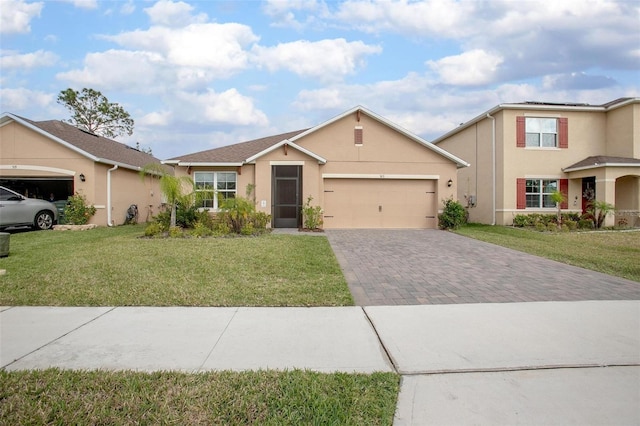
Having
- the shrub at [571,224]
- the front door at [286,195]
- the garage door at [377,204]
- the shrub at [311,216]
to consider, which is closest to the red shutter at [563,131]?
the shrub at [571,224]

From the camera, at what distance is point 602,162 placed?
1603cm

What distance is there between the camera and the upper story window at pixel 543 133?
17502 millimetres

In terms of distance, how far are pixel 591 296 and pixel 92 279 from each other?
8.42 meters

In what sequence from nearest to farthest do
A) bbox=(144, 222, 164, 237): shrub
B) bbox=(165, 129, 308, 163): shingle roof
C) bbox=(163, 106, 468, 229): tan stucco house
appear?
bbox=(144, 222, 164, 237): shrub → bbox=(165, 129, 308, 163): shingle roof → bbox=(163, 106, 468, 229): tan stucco house

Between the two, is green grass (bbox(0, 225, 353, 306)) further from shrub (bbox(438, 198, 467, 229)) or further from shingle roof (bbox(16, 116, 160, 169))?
shrub (bbox(438, 198, 467, 229))

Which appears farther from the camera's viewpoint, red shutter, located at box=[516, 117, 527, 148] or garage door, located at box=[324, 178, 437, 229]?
red shutter, located at box=[516, 117, 527, 148]

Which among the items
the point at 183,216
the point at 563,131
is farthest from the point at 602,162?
the point at 183,216

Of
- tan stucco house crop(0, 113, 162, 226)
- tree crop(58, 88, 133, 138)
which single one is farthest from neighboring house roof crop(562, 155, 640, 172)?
tree crop(58, 88, 133, 138)

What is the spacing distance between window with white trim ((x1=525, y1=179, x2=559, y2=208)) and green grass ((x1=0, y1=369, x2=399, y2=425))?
17.7 m

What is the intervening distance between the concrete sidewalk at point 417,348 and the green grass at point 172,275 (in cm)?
40

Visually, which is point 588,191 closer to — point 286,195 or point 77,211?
point 286,195

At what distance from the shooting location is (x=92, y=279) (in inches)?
251

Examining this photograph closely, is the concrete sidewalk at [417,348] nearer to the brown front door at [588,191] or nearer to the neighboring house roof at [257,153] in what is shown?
the neighboring house roof at [257,153]

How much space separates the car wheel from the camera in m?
14.2
